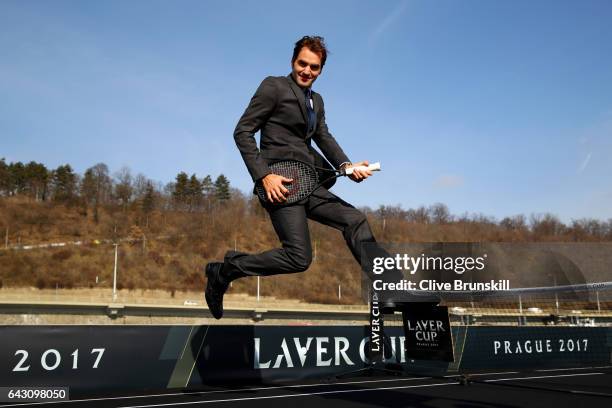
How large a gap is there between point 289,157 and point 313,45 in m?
0.97

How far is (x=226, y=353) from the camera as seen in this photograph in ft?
24.9

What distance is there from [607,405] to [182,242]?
108 metres

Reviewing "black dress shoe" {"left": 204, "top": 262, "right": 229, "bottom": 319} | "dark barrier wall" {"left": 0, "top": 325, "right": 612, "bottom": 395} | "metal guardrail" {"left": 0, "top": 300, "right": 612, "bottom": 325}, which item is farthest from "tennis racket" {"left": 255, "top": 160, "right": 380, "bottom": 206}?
"metal guardrail" {"left": 0, "top": 300, "right": 612, "bottom": 325}

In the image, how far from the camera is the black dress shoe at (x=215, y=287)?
4824mm

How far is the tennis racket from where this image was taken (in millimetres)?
4328

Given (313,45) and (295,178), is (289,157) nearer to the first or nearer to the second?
(295,178)

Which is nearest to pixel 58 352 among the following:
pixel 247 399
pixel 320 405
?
pixel 247 399

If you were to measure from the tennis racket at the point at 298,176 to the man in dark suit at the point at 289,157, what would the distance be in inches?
2.0

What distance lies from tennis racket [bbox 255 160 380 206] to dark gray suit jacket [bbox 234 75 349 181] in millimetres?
68

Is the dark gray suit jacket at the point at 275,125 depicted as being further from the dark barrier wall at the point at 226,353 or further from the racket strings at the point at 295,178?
the dark barrier wall at the point at 226,353

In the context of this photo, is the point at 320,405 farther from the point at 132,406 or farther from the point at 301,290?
the point at 301,290

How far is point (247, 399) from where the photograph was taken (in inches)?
215

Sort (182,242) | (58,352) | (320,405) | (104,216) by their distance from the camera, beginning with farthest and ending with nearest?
(104,216) < (182,242) < (58,352) < (320,405)

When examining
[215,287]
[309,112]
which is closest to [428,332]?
[215,287]
